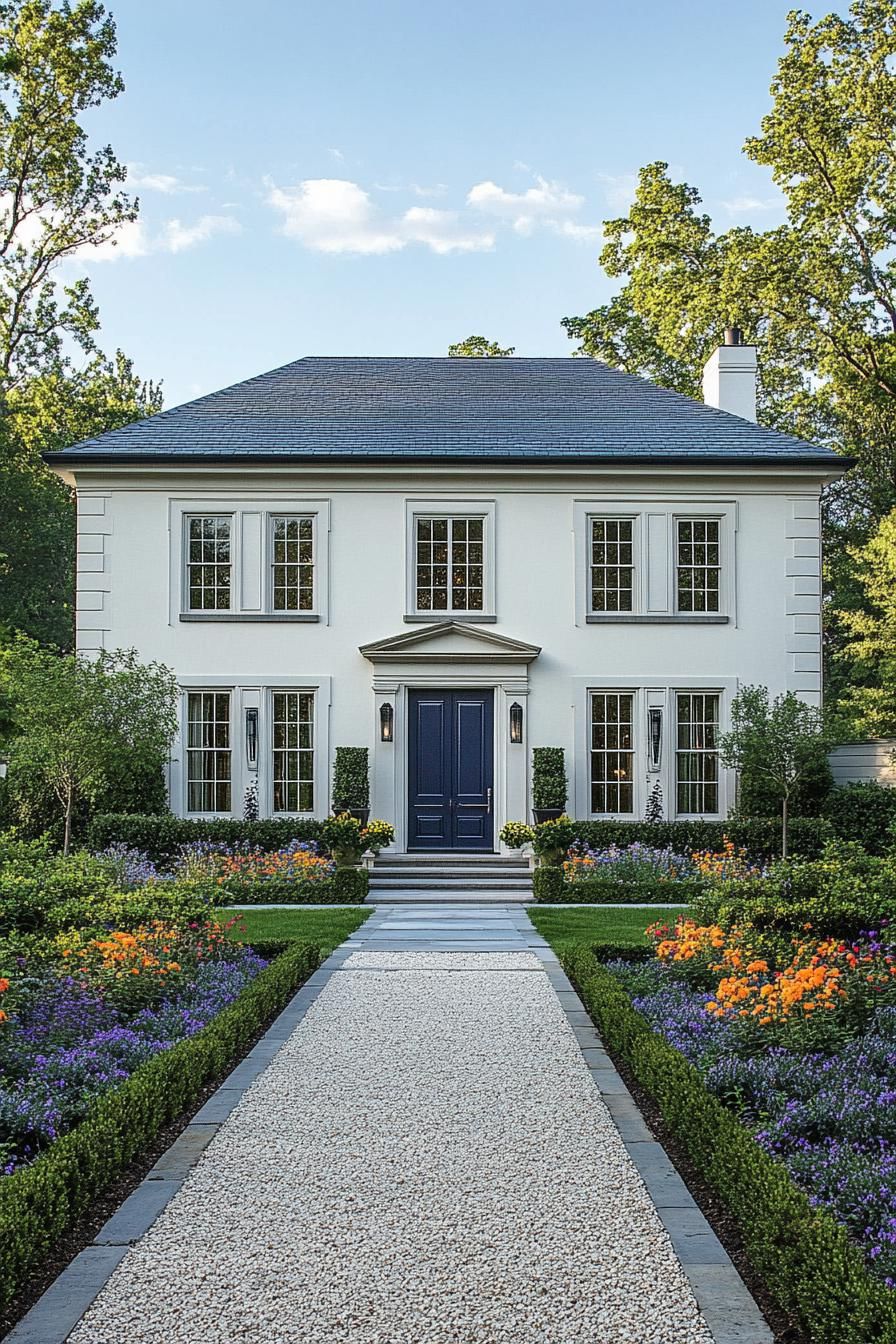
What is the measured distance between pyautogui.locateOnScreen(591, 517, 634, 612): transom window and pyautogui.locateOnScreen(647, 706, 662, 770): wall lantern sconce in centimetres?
172

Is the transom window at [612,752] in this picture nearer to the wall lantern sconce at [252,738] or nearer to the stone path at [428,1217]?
the wall lantern sconce at [252,738]

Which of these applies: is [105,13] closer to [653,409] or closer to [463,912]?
[653,409]

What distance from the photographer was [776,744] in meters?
17.5

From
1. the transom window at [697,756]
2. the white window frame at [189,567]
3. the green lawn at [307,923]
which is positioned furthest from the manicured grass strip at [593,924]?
the white window frame at [189,567]

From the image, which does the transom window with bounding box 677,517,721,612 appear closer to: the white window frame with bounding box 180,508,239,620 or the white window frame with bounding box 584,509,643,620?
the white window frame with bounding box 584,509,643,620

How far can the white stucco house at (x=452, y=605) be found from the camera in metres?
19.3

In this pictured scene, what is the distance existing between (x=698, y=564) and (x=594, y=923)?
8266 millimetres

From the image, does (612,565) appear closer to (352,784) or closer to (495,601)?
(495,601)

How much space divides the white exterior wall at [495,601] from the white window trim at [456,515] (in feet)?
0.19

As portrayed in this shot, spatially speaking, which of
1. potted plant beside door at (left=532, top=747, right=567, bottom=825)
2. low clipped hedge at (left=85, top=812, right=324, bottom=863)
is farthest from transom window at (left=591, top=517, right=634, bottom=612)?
low clipped hedge at (left=85, top=812, right=324, bottom=863)

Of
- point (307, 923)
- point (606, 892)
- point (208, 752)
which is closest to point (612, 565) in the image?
point (606, 892)

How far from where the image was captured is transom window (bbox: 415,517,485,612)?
19.7 meters

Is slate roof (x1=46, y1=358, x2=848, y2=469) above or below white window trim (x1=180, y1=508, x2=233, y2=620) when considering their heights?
above

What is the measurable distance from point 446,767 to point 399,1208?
14.4 metres
